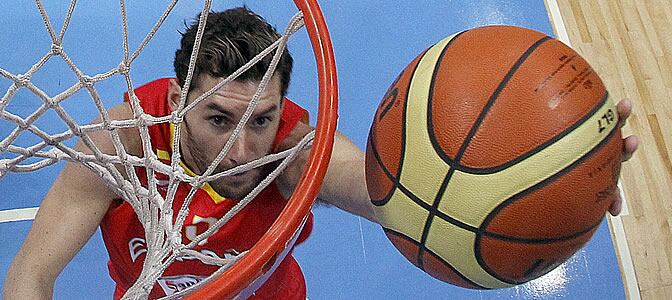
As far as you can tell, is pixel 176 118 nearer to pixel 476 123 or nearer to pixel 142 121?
pixel 142 121

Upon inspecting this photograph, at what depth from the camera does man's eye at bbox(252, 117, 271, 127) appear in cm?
115

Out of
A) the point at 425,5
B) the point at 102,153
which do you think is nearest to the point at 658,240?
the point at 425,5

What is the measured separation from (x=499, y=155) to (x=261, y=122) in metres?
0.42

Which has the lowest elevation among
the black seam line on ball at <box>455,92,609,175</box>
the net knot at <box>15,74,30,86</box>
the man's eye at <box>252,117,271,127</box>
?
the man's eye at <box>252,117,271,127</box>

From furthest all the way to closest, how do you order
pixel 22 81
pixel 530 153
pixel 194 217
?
pixel 194 217, pixel 22 81, pixel 530 153

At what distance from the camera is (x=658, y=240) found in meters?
1.92

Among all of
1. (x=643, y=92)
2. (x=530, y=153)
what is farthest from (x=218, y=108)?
(x=643, y=92)

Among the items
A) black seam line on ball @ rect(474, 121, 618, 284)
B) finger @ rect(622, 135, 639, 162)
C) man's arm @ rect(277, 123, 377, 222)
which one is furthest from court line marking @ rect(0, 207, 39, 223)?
finger @ rect(622, 135, 639, 162)

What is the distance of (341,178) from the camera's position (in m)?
1.21

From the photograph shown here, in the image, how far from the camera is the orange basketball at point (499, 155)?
852 mm

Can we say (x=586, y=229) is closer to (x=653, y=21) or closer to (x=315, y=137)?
(x=315, y=137)

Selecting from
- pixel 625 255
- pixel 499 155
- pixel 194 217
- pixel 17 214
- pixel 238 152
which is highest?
pixel 499 155

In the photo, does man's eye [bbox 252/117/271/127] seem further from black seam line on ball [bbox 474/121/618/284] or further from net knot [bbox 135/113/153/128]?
black seam line on ball [bbox 474/121/618/284]

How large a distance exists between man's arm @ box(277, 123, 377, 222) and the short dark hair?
4.6 inches
